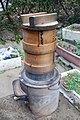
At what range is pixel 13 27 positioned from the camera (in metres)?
6.36

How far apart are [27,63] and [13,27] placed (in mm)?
3879

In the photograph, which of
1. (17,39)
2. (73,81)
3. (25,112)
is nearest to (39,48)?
(25,112)

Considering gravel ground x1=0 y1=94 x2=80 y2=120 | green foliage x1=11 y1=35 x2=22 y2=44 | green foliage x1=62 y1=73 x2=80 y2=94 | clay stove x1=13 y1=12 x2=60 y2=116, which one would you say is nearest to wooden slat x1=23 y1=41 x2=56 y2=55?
clay stove x1=13 y1=12 x2=60 y2=116

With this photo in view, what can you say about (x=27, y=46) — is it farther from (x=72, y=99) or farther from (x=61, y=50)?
(x=61, y=50)

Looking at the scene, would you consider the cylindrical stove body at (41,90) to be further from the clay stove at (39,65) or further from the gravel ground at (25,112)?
the gravel ground at (25,112)

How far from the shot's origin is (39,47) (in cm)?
248

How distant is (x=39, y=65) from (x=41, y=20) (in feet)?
1.90

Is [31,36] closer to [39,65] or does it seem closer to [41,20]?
[41,20]

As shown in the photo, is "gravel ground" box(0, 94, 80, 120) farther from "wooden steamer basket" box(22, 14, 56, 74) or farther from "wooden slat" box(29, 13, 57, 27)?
"wooden slat" box(29, 13, 57, 27)

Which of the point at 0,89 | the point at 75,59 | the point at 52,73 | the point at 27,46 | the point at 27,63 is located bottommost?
the point at 0,89

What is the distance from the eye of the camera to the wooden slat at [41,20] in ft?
7.66

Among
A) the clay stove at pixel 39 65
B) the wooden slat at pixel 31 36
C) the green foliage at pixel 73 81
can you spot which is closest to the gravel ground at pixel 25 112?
the clay stove at pixel 39 65

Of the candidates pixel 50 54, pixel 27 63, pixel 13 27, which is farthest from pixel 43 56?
pixel 13 27

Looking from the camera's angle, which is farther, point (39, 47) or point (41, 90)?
point (41, 90)
